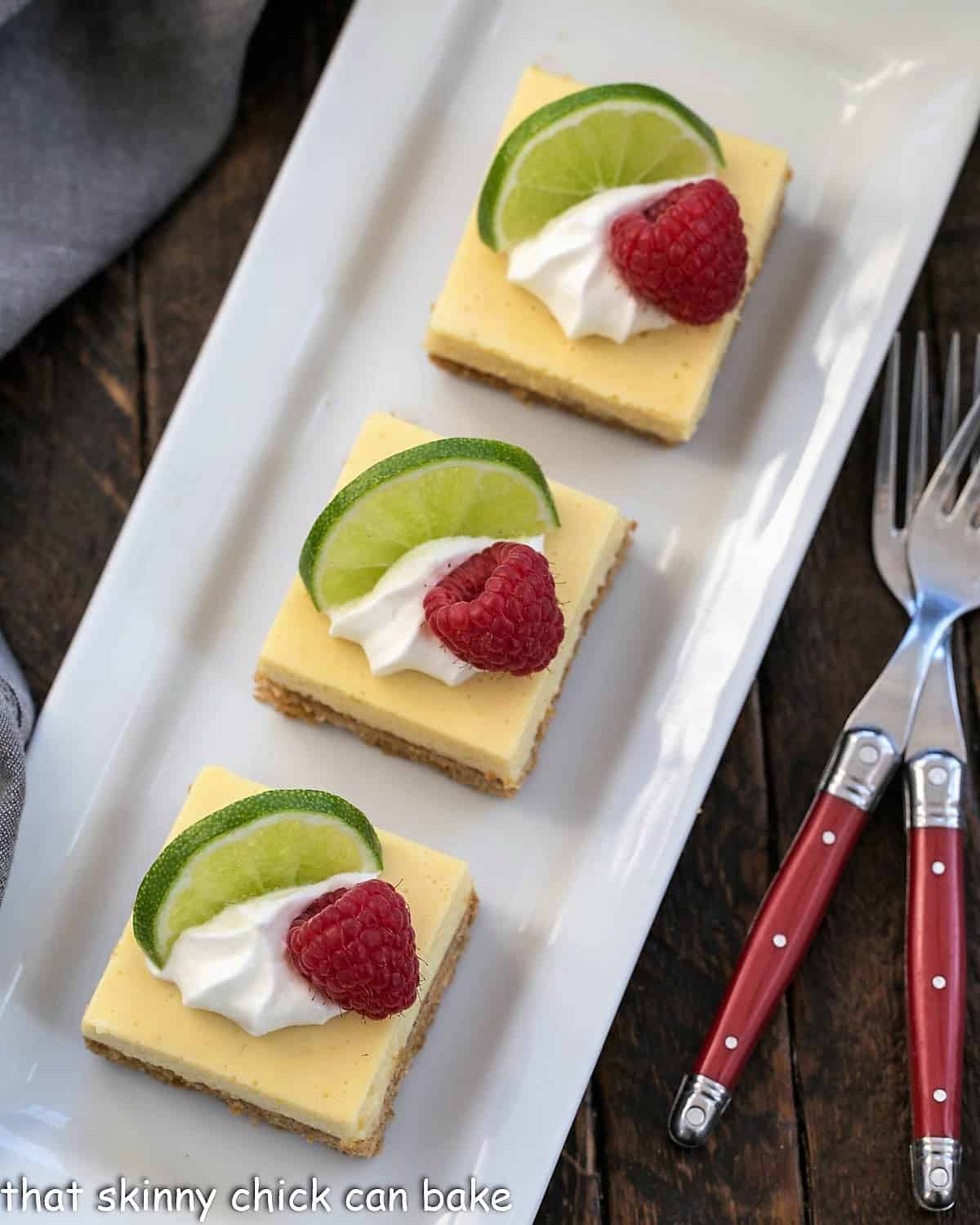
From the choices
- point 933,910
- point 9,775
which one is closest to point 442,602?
point 9,775

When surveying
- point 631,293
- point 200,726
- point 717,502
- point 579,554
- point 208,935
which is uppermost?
point 631,293

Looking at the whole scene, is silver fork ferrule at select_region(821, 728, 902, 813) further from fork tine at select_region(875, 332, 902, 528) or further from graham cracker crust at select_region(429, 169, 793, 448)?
graham cracker crust at select_region(429, 169, 793, 448)

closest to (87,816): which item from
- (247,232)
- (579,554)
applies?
(579,554)

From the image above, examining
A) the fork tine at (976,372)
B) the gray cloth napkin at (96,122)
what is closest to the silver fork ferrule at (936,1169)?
the fork tine at (976,372)

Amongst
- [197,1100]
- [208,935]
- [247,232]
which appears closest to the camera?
[208,935]

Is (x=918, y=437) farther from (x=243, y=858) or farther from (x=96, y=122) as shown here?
(x=96, y=122)

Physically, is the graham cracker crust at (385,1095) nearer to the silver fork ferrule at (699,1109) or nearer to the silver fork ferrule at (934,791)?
the silver fork ferrule at (699,1109)

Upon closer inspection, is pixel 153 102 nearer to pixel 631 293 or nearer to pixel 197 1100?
pixel 631 293
